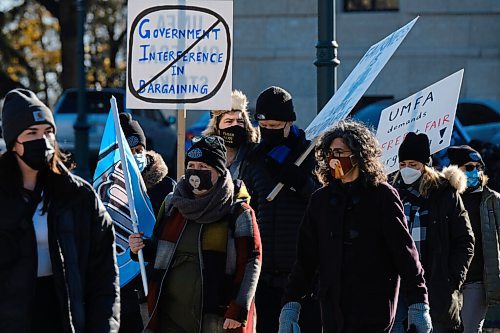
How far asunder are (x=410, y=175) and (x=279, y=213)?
3.02ft

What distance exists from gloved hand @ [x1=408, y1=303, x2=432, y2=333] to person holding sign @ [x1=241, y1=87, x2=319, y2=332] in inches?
65.0

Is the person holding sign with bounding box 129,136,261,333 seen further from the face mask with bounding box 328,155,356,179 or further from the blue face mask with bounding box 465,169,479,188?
the blue face mask with bounding box 465,169,479,188

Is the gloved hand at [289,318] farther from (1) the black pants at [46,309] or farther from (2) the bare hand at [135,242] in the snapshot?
(1) the black pants at [46,309]

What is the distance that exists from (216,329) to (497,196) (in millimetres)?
2938

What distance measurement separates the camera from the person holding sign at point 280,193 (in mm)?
7383

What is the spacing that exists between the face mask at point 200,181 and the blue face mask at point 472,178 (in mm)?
2737

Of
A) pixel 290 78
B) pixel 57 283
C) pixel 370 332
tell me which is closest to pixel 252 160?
pixel 370 332

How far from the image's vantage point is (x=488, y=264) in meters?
8.35

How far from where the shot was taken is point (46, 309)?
4.70m

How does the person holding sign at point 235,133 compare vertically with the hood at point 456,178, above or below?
above

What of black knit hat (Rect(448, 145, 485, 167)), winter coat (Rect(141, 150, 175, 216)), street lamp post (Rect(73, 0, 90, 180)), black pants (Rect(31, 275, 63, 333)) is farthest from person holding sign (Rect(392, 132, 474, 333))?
street lamp post (Rect(73, 0, 90, 180))

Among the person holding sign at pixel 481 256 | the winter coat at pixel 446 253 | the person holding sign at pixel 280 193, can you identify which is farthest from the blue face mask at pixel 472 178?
the person holding sign at pixel 280 193

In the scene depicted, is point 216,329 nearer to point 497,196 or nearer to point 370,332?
point 370,332

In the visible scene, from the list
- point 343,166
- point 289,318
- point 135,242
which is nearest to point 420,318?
point 289,318
